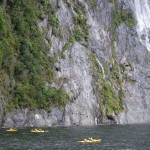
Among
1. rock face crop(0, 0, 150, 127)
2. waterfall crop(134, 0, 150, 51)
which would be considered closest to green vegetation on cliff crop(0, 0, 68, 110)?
rock face crop(0, 0, 150, 127)

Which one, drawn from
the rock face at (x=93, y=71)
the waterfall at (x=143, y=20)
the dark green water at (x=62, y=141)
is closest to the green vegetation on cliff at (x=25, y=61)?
the rock face at (x=93, y=71)

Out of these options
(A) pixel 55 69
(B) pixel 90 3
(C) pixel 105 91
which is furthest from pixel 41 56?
(B) pixel 90 3

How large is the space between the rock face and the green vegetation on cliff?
69.7 inches

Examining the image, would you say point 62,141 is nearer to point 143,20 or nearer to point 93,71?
point 93,71

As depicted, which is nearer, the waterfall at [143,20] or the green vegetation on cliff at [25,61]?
the green vegetation on cliff at [25,61]

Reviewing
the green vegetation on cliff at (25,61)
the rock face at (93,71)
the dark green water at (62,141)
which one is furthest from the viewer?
the rock face at (93,71)

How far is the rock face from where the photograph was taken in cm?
7306

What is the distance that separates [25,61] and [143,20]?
43.1 m

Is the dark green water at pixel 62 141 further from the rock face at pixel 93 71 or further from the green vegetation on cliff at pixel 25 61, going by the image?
the rock face at pixel 93 71

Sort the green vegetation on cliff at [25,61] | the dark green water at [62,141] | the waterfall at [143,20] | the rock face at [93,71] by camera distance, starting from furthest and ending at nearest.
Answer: the waterfall at [143,20], the rock face at [93,71], the green vegetation on cliff at [25,61], the dark green water at [62,141]

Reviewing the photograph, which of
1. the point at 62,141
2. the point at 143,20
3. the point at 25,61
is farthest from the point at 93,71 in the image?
the point at 62,141

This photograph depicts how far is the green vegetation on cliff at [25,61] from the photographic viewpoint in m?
67.6

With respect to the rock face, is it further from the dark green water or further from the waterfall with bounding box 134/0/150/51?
the dark green water

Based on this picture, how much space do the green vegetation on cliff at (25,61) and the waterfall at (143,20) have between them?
30.9 meters
